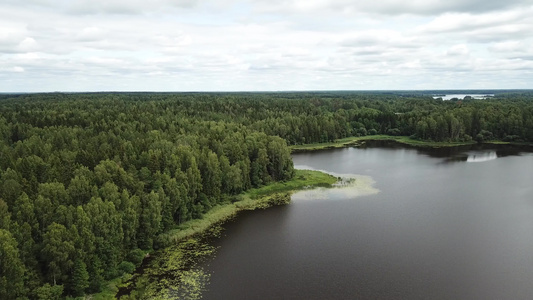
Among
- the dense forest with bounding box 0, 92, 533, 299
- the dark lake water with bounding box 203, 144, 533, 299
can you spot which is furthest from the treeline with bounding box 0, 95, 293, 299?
the dark lake water with bounding box 203, 144, 533, 299

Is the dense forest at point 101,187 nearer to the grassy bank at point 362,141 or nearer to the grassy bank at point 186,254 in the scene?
the grassy bank at point 186,254

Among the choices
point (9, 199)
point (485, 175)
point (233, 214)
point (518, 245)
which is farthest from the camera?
point (485, 175)

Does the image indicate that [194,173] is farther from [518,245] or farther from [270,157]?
[518,245]

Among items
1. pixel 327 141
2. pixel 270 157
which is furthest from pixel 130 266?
pixel 327 141

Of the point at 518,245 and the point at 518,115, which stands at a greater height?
the point at 518,115

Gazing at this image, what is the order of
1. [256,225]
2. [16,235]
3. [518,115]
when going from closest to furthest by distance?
[16,235], [256,225], [518,115]

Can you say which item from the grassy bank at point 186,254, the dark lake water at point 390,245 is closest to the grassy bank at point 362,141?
the dark lake water at point 390,245

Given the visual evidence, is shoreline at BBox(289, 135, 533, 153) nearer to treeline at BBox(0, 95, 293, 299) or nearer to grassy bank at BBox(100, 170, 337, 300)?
treeline at BBox(0, 95, 293, 299)
